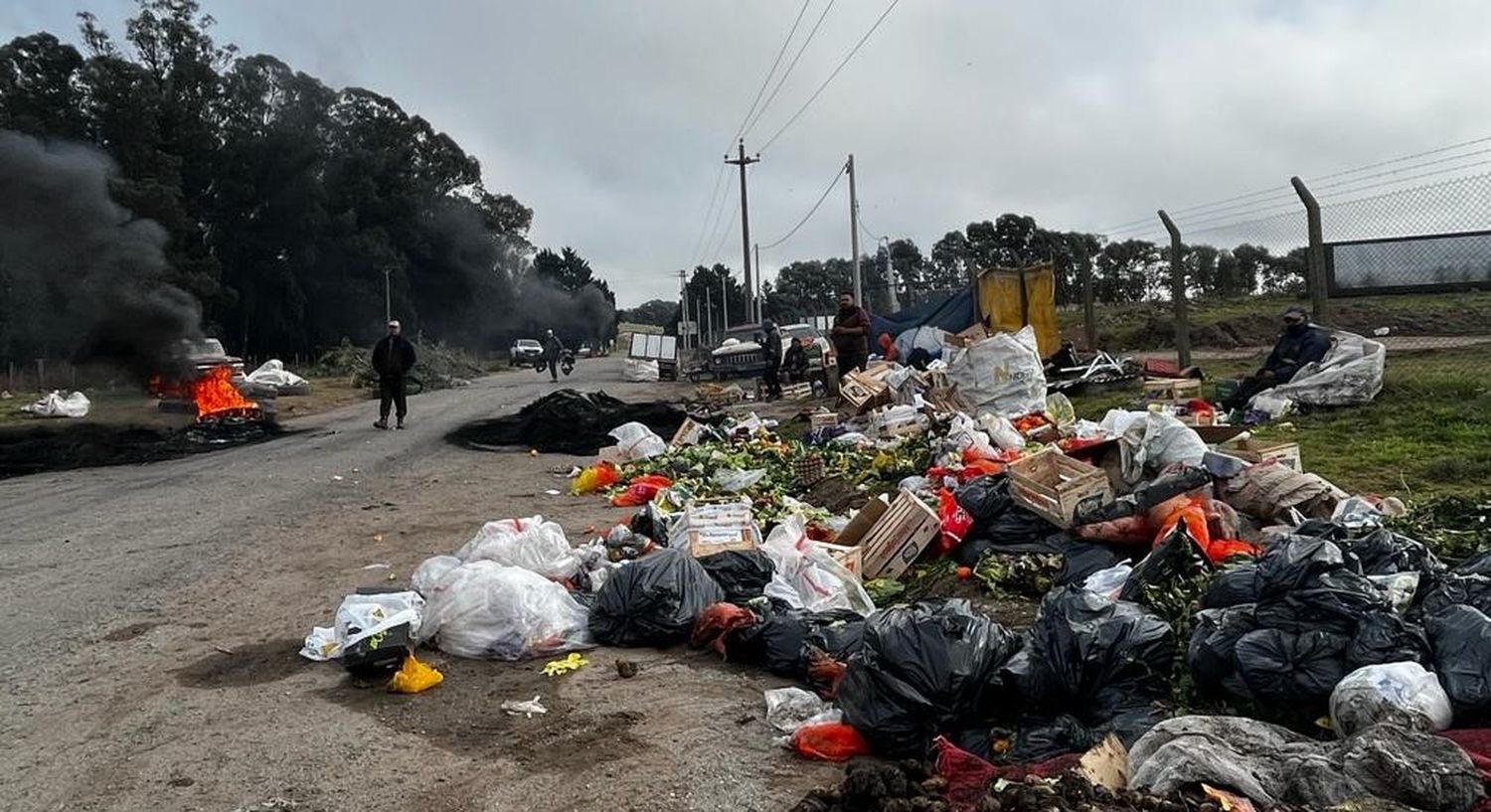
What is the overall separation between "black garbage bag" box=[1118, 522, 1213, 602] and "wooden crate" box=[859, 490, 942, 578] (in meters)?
1.70

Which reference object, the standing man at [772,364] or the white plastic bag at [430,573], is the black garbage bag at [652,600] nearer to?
the white plastic bag at [430,573]

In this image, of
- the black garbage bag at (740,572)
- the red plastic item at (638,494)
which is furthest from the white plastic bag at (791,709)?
the red plastic item at (638,494)

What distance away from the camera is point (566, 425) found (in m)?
15.1

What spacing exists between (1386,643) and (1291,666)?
0.29m

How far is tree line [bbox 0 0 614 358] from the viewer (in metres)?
36.4

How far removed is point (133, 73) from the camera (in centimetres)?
3984

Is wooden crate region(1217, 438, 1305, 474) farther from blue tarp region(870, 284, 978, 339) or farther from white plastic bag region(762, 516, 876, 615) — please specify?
blue tarp region(870, 284, 978, 339)

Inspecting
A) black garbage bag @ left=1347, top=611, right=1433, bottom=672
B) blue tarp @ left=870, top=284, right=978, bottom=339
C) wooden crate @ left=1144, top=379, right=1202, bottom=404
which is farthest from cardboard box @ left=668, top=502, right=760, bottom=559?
blue tarp @ left=870, top=284, right=978, bottom=339

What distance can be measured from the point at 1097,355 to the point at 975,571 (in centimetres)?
941

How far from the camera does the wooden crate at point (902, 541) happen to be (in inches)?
249

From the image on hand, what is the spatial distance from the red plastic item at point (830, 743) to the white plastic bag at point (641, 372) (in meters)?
31.4

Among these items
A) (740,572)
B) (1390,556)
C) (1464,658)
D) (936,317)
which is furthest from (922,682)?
(936,317)

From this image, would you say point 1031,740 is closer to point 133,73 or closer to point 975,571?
point 975,571

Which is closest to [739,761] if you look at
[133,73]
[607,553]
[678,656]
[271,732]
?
[678,656]
